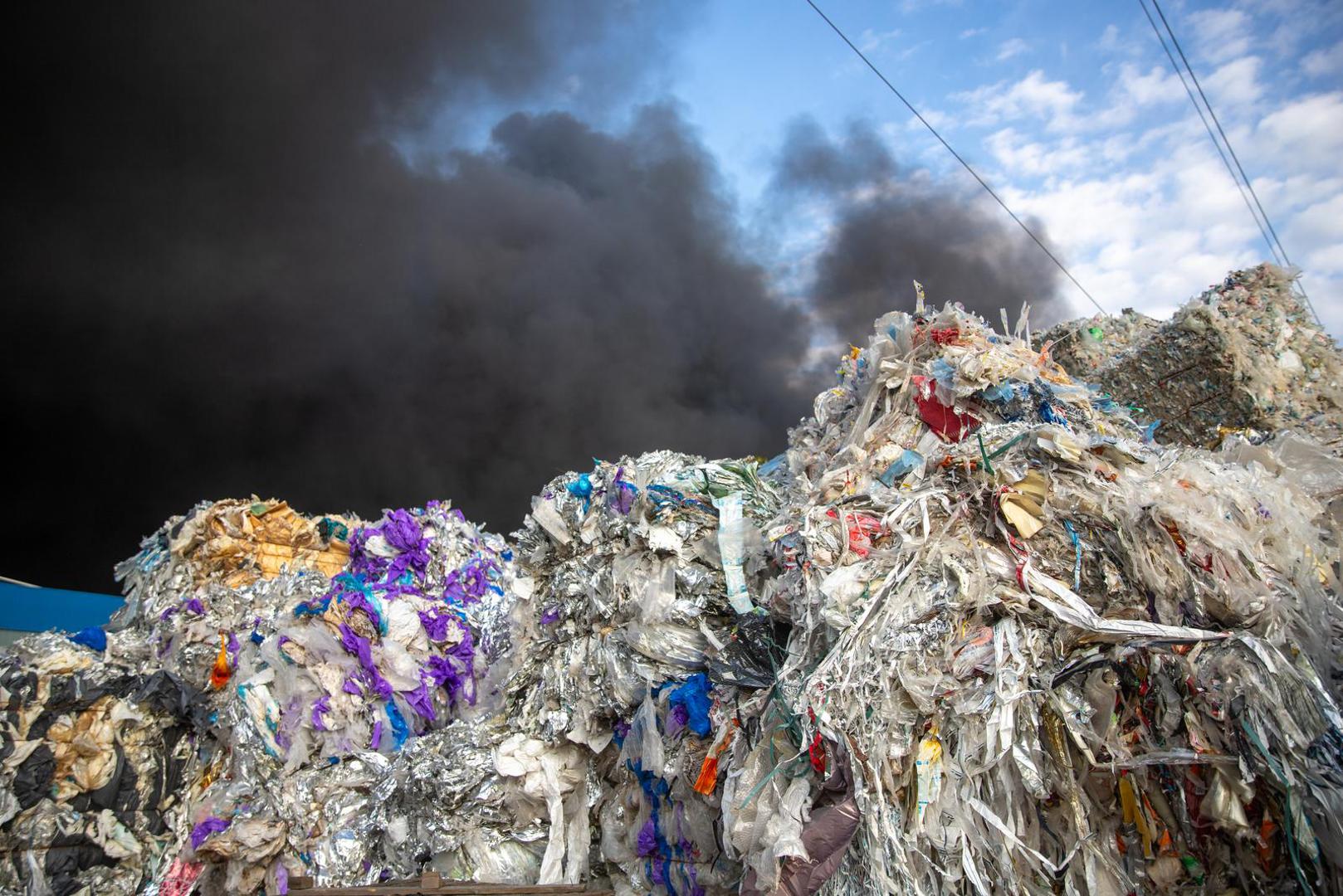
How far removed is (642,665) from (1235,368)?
4.61m

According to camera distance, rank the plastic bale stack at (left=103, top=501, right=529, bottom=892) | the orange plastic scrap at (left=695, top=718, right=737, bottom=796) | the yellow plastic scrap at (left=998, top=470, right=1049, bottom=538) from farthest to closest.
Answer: the plastic bale stack at (left=103, top=501, right=529, bottom=892) < the orange plastic scrap at (left=695, top=718, right=737, bottom=796) < the yellow plastic scrap at (left=998, top=470, right=1049, bottom=538)

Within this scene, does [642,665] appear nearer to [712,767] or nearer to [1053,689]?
[712,767]

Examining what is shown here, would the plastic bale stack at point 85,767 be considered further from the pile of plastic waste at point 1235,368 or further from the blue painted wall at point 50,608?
the pile of plastic waste at point 1235,368

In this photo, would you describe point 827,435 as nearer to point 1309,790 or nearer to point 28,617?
point 1309,790

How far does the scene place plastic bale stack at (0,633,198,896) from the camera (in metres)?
3.97

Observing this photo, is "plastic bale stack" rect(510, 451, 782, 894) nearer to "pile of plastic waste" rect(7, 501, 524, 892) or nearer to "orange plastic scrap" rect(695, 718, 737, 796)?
"orange plastic scrap" rect(695, 718, 737, 796)

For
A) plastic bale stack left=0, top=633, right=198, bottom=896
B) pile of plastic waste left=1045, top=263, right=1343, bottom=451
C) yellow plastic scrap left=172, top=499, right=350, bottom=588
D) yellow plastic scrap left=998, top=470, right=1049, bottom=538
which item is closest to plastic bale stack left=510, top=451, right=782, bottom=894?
yellow plastic scrap left=998, top=470, right=1049, bottom=538

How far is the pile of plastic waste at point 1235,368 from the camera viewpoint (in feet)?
17.9

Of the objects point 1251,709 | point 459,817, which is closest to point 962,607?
point 1251,709

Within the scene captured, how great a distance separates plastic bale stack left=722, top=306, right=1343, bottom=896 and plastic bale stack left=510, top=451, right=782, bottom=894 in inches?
14.7

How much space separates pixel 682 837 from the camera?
2.97m

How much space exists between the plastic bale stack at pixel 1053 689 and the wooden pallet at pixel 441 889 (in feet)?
2.94

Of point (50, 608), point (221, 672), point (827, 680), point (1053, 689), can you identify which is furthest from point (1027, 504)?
point (50, 608)

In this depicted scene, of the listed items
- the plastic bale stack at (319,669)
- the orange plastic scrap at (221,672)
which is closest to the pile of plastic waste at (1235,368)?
the plastic bale stack at (319,669)
